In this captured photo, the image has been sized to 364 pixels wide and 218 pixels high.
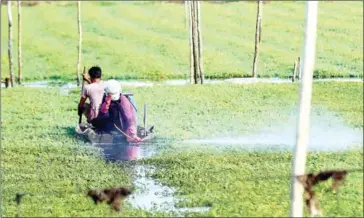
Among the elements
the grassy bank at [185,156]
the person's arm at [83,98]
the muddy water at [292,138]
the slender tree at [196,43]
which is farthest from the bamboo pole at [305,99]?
the slender tree at [196,43]

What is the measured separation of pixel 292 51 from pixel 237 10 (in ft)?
18.0

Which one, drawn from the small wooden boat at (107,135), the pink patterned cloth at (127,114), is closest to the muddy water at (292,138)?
the small wooden boat at (107,135)

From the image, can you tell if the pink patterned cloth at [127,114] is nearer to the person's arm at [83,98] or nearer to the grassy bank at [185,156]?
the person's arm at [83,98]

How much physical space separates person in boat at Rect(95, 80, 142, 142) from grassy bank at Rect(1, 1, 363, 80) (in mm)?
6304

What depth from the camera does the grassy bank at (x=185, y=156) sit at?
937 centimetres

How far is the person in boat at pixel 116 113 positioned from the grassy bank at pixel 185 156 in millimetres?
460

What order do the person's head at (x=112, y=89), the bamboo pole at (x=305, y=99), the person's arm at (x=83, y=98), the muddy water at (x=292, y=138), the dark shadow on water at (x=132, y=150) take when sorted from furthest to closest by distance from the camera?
the muddy water at (x=292, y=138)
the person's arm at (x=83, y=98)
the person's head at (x=112, y=89)
the dark shadow on water at (x=132, y=150)
the bamboo pole at (x=305, y=99)

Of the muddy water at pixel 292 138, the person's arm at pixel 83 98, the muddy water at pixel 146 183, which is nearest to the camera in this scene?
the muddy water at pixel 146 183

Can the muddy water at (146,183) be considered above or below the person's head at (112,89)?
below

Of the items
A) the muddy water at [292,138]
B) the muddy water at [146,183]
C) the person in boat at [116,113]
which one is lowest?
the muddy water at [146,183]

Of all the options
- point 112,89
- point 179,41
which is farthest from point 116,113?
point 179,41

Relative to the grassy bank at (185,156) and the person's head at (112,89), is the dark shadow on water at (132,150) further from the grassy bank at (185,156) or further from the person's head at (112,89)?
the person's head at (112,89)

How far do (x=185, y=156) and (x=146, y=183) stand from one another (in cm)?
127

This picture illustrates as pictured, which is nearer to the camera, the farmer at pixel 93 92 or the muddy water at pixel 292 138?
the farmer at pixel 93 92
